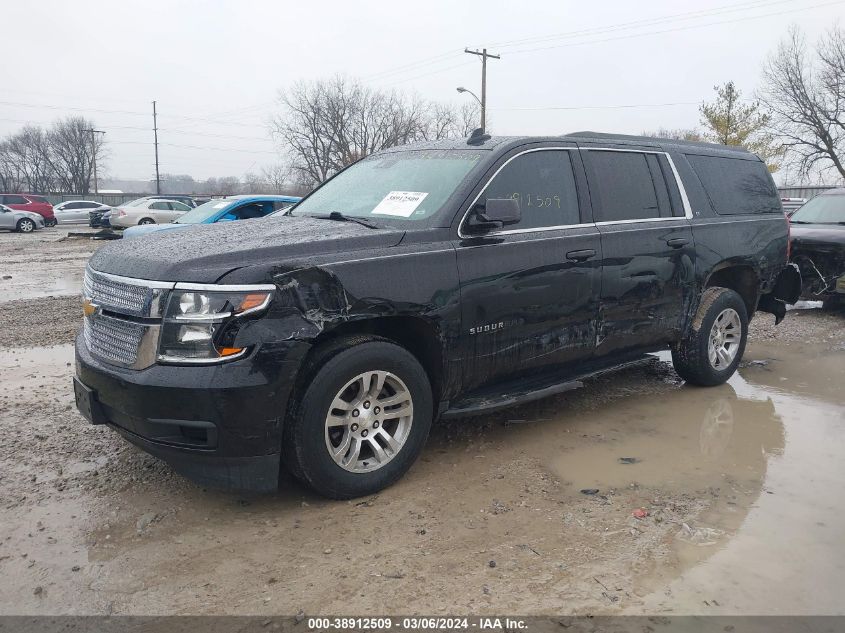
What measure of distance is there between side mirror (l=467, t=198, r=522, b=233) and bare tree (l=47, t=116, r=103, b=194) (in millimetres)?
87286

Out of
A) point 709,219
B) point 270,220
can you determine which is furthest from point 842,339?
point 270,220

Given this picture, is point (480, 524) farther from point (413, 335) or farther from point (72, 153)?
point (72, 153)

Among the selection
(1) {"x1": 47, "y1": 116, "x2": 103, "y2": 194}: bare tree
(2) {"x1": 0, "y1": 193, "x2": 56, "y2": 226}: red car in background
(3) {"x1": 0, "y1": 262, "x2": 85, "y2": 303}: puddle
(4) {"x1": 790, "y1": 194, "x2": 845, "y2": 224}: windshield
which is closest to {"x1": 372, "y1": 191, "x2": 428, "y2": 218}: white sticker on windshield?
(4) {"x1": 790, "y1": 194, "x2": 845, "y2": 224}: windshield

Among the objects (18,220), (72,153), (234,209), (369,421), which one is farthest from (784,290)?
(72,153)

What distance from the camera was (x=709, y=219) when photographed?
17.6ft

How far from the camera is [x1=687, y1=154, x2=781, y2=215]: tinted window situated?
5.51 metres

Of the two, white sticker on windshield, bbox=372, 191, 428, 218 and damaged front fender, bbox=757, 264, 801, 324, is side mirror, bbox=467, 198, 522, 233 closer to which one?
white sticker on windshield, bbox=372, 191, 428, 218

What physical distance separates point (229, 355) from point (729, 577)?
95.6 inches

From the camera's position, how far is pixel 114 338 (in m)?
3.31

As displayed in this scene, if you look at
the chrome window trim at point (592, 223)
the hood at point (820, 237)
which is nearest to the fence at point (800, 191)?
the hood at point (820, 237)

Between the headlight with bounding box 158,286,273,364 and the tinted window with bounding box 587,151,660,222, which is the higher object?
the tinted window with bounding box 587,151,660,222

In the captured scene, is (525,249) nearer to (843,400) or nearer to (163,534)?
(163,534)

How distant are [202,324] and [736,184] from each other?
4.81 m

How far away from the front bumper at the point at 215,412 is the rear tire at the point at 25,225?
32929mm
